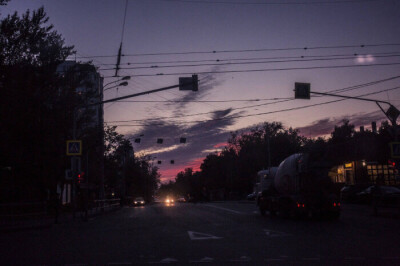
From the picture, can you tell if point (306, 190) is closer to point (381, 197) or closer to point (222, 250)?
point (222, 250)

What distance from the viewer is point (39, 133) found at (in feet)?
94.1

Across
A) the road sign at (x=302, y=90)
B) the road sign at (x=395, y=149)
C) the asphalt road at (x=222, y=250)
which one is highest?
the road sign at (x=302, y=90)

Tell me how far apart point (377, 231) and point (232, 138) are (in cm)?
8460

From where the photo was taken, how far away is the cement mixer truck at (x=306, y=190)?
21141mm

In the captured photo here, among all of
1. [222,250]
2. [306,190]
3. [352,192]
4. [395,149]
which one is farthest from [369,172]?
[222,250]

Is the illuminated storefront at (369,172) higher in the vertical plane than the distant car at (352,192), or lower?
higher

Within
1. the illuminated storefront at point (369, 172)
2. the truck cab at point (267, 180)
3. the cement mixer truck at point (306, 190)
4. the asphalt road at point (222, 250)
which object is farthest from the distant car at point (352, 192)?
the asphalt road at point (222, 250)

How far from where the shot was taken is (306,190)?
21672 millimetres

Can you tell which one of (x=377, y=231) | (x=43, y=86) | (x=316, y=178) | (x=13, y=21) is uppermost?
(x=13, y=21)

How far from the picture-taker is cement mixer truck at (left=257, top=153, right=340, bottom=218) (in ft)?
69.4

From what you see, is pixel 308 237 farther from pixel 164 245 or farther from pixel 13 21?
pixel 13 21

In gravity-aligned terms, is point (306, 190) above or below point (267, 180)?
below

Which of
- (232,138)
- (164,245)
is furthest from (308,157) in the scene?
(232,138)

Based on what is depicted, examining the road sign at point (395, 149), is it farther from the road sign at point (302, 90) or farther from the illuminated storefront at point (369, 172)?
the illuminated storefront at point (369, 172)
